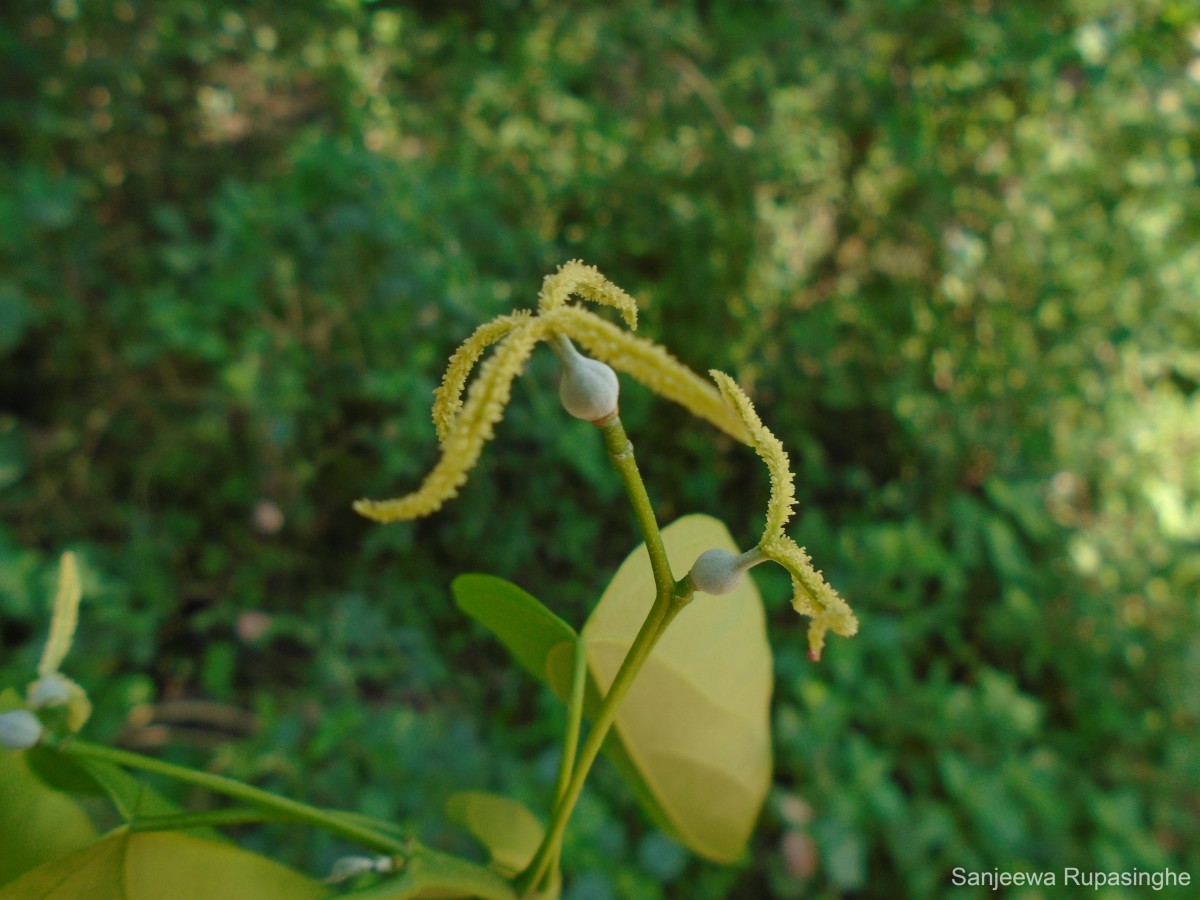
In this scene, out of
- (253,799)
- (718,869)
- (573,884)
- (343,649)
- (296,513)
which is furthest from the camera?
(296,513)

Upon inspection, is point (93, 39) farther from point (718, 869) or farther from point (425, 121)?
point (718, 869)

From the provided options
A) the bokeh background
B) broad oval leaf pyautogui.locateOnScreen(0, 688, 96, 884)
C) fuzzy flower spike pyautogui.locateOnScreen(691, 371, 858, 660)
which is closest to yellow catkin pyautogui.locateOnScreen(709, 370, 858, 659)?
fuzzy flower spike pyautogui.locateOnScreen(691, 371, 858, 660)

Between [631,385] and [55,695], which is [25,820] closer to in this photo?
[55,695]

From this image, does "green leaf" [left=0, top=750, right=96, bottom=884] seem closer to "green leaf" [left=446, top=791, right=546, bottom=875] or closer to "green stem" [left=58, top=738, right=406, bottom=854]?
"green stem" [left=58, top=738, right=406, bottom=854]

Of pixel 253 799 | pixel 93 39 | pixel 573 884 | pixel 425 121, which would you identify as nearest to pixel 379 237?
pixel 425 121

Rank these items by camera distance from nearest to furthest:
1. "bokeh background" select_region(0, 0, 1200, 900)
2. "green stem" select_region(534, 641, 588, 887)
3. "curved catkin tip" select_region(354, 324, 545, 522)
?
1. "curved catkin tip" select_region(354, 324, 545, 522)
2. "green stem" select_region(534, 641, 588, 887)
3. "bokeh background" select_region(0, 0, 1200, 900)
